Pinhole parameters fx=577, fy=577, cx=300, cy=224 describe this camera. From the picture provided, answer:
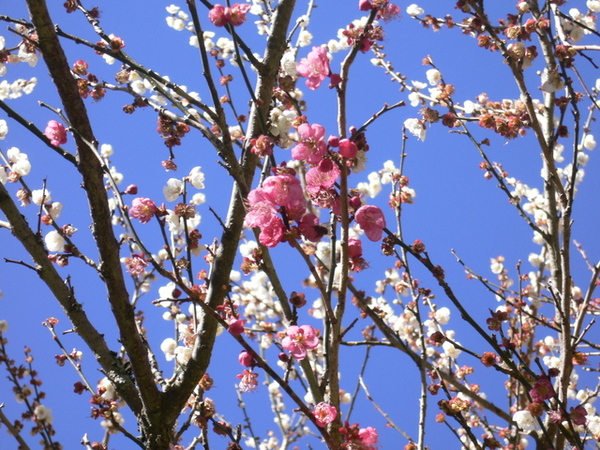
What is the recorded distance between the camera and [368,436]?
165 cm

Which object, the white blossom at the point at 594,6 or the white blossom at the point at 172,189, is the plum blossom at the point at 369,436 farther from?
the white blossom at the point at 594,6

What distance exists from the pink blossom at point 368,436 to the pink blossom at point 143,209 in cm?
96

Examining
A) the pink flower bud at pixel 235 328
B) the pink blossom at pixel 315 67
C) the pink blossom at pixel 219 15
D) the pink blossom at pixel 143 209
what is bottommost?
the pink flower bud at pixel 235 328

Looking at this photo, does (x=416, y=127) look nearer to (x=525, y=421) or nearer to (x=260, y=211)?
(x=525, y=421)

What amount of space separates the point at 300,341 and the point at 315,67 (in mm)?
818

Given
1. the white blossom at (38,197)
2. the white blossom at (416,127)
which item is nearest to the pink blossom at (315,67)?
the white blossom at (416,127)

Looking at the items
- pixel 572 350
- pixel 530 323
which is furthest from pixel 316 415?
pixel 530 323

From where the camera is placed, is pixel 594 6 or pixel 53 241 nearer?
pixel 53 241

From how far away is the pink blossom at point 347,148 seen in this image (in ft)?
4.81

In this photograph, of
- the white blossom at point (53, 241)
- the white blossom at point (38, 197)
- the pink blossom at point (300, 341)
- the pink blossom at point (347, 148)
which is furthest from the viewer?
the white blossom at point (38, 197)

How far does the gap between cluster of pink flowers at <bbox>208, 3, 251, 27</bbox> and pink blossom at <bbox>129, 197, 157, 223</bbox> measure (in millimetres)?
628

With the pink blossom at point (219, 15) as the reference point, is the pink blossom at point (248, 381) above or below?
below

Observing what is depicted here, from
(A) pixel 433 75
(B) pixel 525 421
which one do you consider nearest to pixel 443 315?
(A) pixel 433 75

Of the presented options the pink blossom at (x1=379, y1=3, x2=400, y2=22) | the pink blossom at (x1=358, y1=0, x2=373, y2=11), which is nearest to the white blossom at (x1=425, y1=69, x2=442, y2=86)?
the pink blossom at (x1=379, y1=3, x2=400, y2=22)
